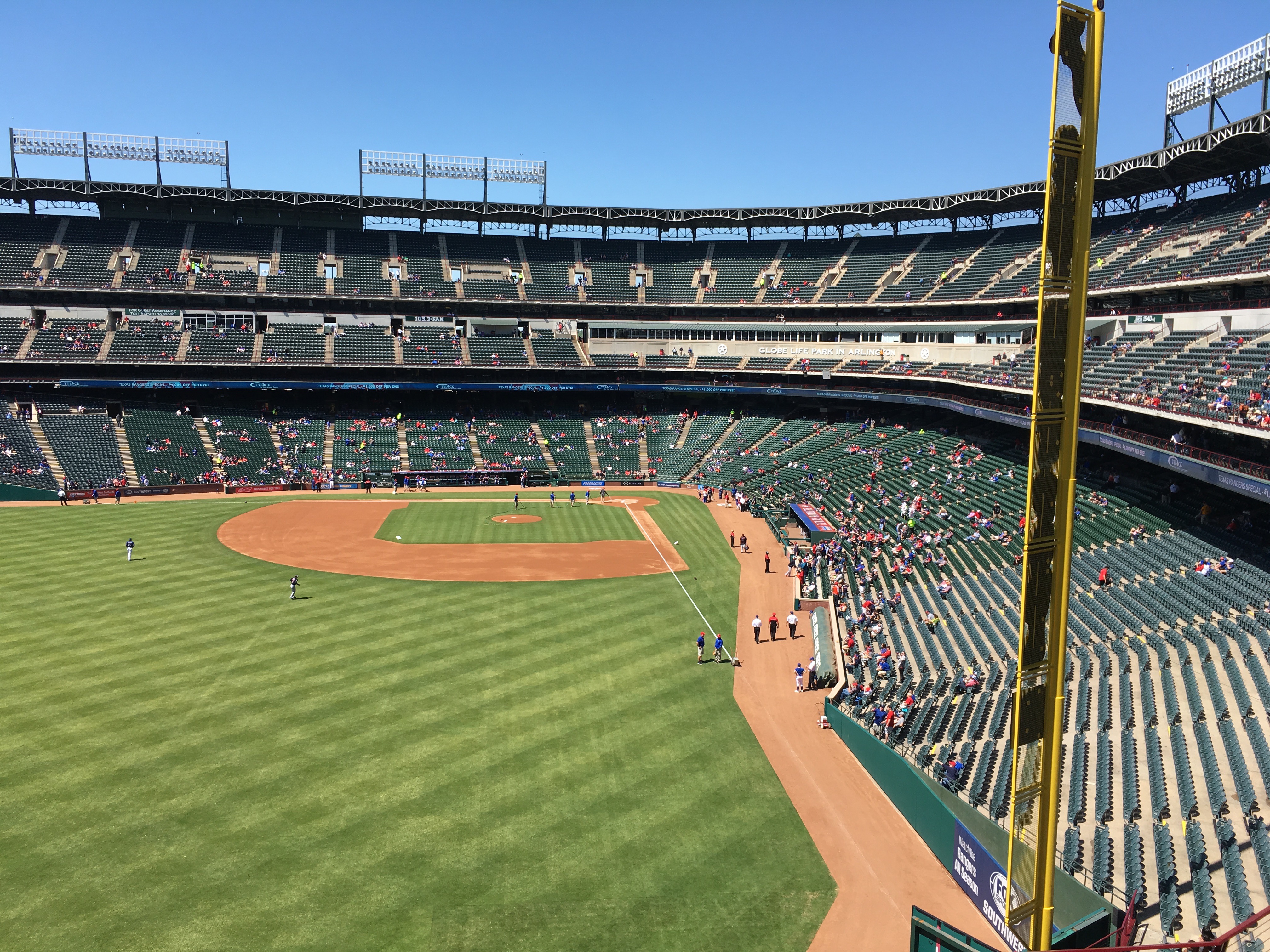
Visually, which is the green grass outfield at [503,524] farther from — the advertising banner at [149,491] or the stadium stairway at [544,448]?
the advertising banner at [149,491]

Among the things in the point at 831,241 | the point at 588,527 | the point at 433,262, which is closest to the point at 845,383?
the point at 831,241

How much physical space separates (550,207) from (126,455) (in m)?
43.0

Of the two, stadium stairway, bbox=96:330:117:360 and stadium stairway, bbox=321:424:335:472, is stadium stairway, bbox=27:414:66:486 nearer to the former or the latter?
stadium stairway, bbox=96:330:117:360

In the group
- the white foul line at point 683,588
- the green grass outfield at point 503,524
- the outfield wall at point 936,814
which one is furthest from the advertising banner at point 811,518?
the outfield wall at point 936,814

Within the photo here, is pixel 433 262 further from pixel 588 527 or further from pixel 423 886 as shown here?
pixel 423 886

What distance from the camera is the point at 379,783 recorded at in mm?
18062

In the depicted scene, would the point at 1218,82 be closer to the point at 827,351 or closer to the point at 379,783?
the point at 827,351

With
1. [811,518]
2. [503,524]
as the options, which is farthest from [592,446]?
[811,518]

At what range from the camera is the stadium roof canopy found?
6025 cm

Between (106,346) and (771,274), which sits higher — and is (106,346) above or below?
below

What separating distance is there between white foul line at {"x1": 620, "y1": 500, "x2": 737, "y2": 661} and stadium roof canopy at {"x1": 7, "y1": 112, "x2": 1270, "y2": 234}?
120 feet

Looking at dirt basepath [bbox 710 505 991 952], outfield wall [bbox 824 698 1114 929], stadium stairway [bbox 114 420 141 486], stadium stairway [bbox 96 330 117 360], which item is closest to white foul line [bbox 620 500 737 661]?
dirt basepath [bbox 710 505 991 952]

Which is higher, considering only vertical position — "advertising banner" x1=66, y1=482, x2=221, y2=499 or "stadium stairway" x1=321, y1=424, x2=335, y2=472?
"stadium stairway" x1=321, y1=424, x2=335, y2=472

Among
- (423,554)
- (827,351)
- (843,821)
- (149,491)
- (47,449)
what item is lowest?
(843,821)
